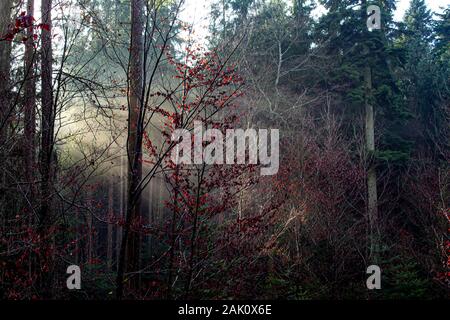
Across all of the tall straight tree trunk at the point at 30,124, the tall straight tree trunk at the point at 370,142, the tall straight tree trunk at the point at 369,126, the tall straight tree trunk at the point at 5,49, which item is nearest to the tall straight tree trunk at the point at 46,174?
the tall straight tree trunk at the point at 30,124

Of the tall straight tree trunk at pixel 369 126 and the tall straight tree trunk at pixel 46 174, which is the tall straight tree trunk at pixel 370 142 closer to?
the tall straight tree trunk at pixel 369 126

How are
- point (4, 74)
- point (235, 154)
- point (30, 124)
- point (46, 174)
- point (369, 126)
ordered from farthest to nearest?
point (369, 126)
point (235, 154)
point (4, 74)
point (30, 124)
point (46, 174)

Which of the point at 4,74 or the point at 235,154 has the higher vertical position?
the point at 4,74

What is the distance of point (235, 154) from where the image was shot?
25.1 ft

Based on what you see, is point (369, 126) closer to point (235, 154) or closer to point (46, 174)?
point (235, 154)

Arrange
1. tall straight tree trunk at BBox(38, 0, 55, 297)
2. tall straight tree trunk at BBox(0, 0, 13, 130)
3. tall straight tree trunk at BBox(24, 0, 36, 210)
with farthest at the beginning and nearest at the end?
tall straight tree trunk at BBox(0, 0, 13, 130) < tall straight tree trunk at BBox(24, 0, 36, 210) < tall straight tree trunk at BBox(38, 0, 55, 297)

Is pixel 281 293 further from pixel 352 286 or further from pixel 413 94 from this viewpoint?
pixel 413 94

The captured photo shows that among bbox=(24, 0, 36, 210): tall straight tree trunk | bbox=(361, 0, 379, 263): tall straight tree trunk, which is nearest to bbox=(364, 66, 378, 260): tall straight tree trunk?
bbox=(361, 0, 379, 263): tall straight tree trunk

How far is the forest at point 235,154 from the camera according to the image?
15.4ft

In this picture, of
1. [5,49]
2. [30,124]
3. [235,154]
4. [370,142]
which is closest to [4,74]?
[30,124]

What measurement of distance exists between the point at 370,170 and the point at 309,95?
4193mm

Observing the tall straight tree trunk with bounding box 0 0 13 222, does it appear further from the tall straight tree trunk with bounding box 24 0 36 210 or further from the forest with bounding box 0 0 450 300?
the tall straight tree trunk with bounding box 24 0 36 210

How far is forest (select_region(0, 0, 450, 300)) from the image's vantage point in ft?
15.4

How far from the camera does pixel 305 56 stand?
1655cm
